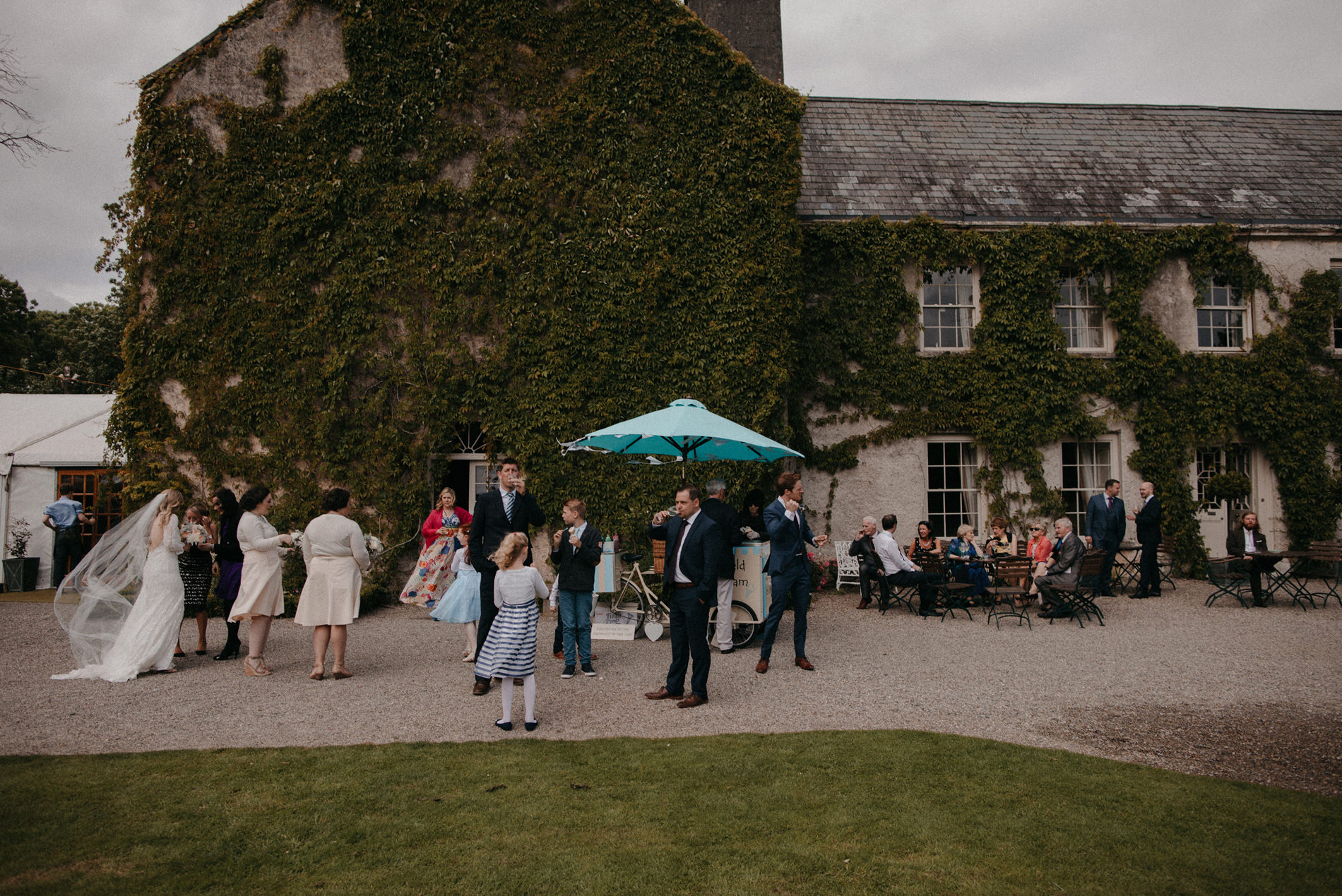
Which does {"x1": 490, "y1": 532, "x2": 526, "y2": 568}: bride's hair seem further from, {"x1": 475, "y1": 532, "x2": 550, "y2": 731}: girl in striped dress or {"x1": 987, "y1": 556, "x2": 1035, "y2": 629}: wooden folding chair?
{"x1": 987, "y1": 556, "x2": 1035, "y2": 629}: wooden folding chair

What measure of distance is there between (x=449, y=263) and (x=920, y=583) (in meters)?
8.82

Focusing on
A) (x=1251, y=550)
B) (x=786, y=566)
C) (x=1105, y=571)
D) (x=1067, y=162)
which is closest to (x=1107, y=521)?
(x=1105, y=571)

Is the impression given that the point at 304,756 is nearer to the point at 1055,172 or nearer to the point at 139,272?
the point at 139,272

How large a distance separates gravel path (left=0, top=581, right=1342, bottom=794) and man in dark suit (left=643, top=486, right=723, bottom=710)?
0.22 meters

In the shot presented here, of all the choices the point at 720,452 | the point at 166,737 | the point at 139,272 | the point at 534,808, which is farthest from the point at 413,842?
the point at 139,272

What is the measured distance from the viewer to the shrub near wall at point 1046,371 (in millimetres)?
15445

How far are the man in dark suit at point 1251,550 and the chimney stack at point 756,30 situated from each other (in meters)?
11.6

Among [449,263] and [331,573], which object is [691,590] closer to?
[331,573]

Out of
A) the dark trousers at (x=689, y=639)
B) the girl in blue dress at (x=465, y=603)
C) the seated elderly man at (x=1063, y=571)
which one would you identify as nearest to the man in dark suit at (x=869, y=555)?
the seated elderly man at (x=1063, y=571)

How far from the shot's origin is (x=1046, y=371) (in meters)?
15.7

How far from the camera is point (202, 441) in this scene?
527 inches

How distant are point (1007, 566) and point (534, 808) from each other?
9061 mm

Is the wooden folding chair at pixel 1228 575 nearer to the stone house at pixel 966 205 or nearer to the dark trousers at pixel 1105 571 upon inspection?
the dark trousers at pixel 1105 571

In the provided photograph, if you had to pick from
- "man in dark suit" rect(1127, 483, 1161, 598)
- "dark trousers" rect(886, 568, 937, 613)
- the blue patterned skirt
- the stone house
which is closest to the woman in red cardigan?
the stone house
